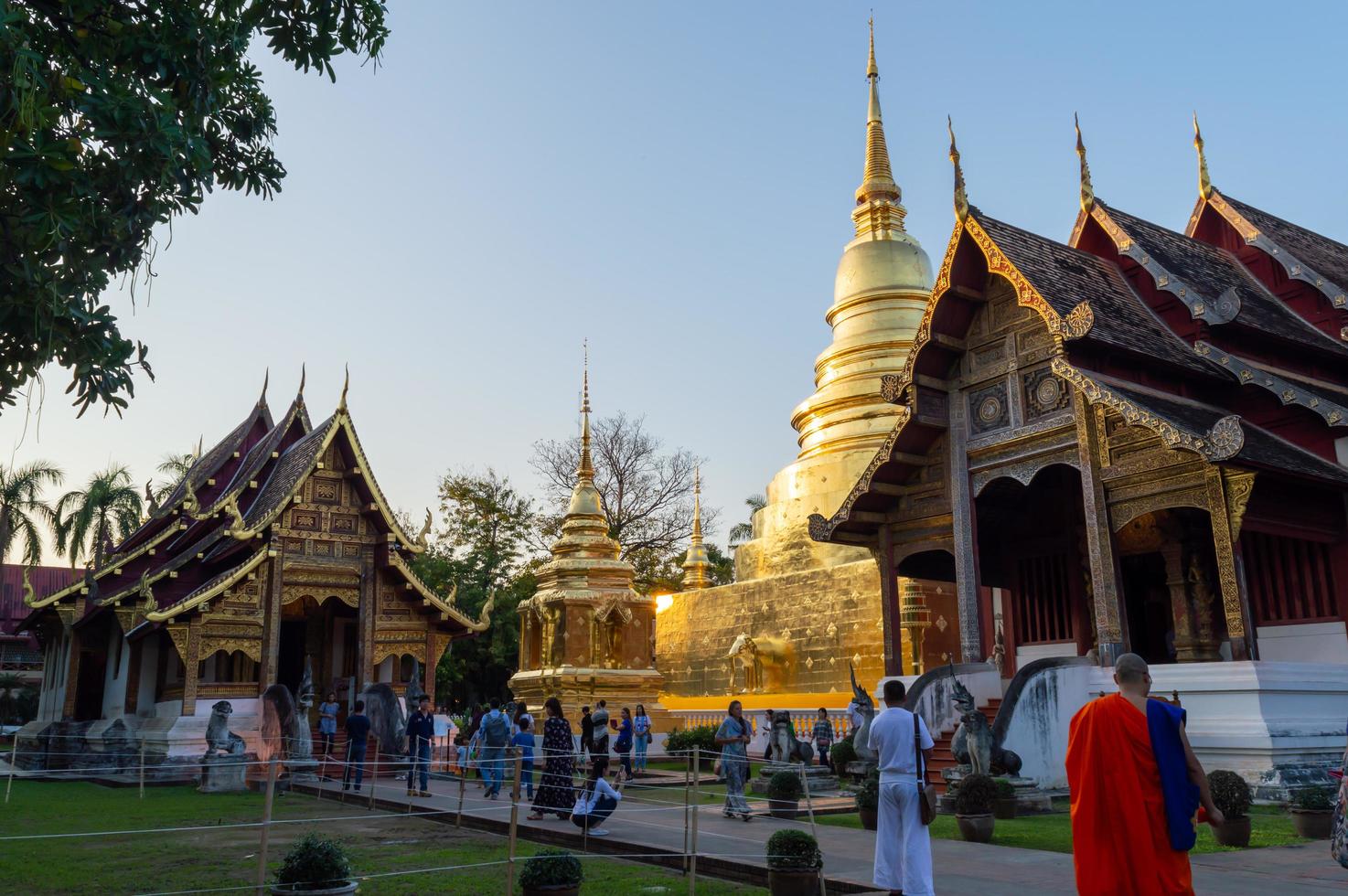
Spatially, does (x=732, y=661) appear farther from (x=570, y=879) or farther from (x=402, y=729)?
(x=570, y=879)

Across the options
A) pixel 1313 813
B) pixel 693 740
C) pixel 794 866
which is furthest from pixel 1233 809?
pixel 693 740

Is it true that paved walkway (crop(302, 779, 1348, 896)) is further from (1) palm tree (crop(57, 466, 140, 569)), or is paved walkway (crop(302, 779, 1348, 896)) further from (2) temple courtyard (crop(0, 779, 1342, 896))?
(1) palm tree (crop(57, 466, 140, 569))

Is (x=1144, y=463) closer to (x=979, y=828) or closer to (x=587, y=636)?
(x=979, y=828)

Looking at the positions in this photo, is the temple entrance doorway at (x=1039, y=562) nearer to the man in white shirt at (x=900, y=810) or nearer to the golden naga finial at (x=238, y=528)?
the man in white shirt at (x=900, y=810)

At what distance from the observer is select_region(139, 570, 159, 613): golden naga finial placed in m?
18.1

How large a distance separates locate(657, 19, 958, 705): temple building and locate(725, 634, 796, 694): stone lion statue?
4 centimetres

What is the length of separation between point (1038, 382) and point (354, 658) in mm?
14252

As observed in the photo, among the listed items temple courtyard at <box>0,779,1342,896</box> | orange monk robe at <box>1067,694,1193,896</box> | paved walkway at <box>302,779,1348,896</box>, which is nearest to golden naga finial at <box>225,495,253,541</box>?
temple courtyard at <box>0,779,1342,896</box>

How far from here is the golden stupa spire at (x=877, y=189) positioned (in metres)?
29.1

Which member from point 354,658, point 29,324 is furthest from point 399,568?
point 29,324

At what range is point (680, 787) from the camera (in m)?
16.2

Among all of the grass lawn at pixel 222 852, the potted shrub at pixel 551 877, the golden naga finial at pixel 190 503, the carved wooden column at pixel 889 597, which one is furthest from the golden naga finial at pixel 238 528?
the potted shrub at pixel 551 877

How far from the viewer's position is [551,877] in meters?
6.23

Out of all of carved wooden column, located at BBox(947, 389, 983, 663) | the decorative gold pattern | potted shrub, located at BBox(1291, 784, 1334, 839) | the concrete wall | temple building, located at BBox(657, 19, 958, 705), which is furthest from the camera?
temple building, located at BBox(657, 19, 958, 705)
